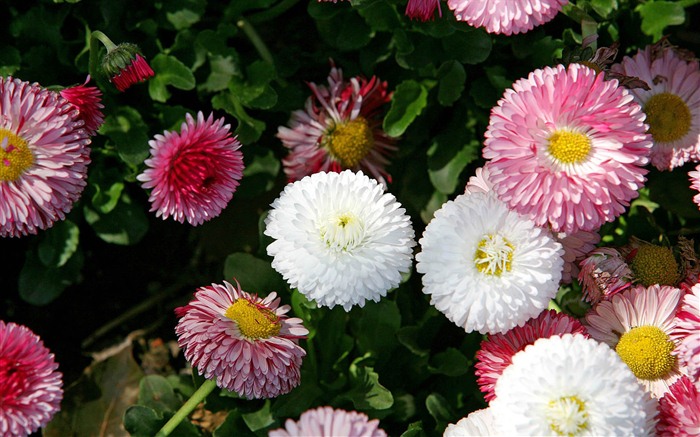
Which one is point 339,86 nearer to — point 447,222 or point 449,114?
point 449,114

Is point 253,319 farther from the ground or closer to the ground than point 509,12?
closer to the ground

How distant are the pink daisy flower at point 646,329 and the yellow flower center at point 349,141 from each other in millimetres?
940

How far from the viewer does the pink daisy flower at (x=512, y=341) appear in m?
1.99

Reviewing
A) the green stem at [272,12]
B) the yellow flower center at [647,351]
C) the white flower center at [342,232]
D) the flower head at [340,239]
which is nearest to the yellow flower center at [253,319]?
the flower head at [340,239]

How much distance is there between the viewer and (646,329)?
2.12 metres

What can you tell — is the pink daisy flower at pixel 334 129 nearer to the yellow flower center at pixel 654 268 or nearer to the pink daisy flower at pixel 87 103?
the pink daisy flower at pixel 87 103

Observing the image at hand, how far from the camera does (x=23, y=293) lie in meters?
2.52

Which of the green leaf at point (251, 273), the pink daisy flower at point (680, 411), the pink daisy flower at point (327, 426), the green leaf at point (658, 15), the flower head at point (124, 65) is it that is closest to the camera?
the pink daisy flower at point (327, 426)

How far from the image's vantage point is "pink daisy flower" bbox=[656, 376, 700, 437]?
1.91 metres

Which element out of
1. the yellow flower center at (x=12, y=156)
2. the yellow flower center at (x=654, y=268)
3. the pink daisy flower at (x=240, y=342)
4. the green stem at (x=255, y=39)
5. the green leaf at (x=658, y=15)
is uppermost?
the green leaf at (x=658, y=15)

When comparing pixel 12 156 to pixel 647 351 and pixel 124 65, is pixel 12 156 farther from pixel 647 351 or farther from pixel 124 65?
pixel 647 351

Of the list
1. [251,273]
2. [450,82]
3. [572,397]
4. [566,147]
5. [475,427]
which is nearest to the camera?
[572,397]

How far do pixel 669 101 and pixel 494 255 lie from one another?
36.4 inches

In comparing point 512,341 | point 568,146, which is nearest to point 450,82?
point 568,146
